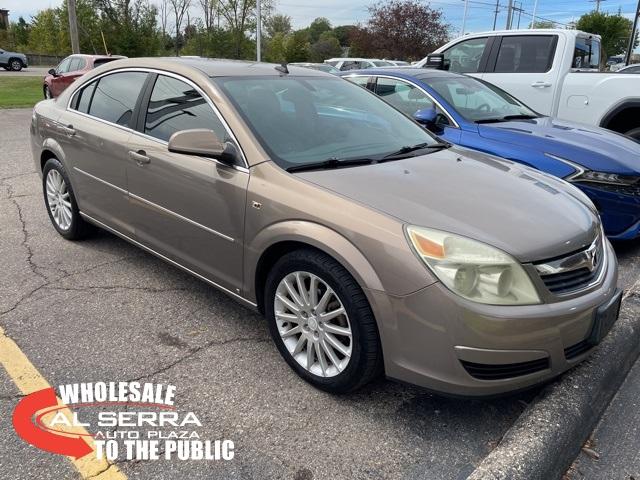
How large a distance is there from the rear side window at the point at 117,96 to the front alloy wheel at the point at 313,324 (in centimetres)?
186

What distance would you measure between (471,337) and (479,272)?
26cm

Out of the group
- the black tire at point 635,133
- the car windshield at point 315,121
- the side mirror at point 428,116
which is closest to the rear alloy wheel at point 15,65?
the side mirror at point 428,116

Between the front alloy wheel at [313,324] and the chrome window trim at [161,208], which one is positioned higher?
the chrome window trim at [161,208]

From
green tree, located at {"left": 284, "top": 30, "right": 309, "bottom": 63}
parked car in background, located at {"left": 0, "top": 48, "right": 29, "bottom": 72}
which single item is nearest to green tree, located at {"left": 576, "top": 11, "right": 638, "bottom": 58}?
green tree, located at {"left": 284, "top": 30, "right": 309, "bottom": 63}

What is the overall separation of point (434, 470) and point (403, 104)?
419 cm

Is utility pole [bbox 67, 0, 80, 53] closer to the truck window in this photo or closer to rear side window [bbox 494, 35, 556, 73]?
rear side window [bbox 494, 35, 556, 73]

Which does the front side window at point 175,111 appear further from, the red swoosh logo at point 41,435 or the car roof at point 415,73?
the car roof at point 415,73

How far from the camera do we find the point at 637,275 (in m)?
4.21

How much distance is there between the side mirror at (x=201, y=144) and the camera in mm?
2832

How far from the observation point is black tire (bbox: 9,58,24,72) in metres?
37.7

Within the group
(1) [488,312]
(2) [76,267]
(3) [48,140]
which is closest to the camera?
(1) [488,312]

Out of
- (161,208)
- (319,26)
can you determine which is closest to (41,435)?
(161,208)

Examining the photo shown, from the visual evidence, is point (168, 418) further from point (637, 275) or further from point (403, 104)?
point (403, 104)

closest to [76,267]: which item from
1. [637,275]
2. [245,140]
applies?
[245,140]
